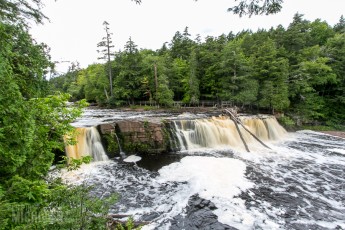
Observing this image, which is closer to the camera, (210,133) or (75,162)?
(75,162)

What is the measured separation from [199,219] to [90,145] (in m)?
6.85

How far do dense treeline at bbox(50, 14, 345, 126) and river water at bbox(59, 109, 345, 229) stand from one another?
9.70m

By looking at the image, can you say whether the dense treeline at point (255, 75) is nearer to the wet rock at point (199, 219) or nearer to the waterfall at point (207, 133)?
the waterfall at point (207, 133)

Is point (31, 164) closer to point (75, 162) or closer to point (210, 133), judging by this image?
point (75, 162)

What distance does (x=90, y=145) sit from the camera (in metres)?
9.91

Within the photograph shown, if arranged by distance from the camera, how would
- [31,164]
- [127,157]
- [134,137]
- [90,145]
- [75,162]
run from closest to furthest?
[31,164] < [75,162] < [90,145] < [127,157] < [134,137]

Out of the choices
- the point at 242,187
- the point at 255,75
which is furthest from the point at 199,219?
the point at 255,75

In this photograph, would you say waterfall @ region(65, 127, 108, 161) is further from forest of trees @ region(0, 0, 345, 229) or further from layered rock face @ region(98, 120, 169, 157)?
forest of trees @ region(0, 0, 345, 229)

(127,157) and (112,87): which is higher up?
(112,87)

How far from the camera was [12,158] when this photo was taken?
7.16 feet

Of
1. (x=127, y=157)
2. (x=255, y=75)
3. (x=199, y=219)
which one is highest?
(x=255, y=75)

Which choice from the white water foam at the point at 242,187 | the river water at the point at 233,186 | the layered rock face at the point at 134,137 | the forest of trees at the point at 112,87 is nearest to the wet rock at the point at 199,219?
the river water at the point at 233,186

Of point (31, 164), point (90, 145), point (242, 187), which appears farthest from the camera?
point (90, 145)

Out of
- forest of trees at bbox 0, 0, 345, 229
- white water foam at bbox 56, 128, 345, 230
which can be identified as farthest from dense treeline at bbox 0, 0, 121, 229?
white water foam at bbox 56, 128, 345, 230
